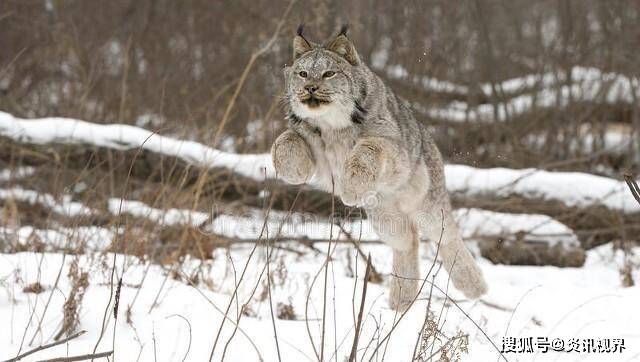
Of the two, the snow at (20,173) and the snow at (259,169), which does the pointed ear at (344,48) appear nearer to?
the snow at (259,169)

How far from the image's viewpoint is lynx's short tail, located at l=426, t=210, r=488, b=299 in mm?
4551

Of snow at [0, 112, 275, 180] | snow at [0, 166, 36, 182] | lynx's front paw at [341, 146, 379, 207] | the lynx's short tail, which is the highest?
snow at [0, 112, 275, 180]

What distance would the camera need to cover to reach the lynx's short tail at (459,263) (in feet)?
14.9

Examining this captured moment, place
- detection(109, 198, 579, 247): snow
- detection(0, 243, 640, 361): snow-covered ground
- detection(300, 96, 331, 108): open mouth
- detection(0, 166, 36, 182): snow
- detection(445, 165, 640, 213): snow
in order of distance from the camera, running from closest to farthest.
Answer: detection(0, 243, 640, 361): snow-covered ground
detection(300, 96, 331, 108): open mouth
detection(109, 198, 579, 247): snow
detection(445, 165, 640, 213): snow
detection(0, 166, 36, 182): snow

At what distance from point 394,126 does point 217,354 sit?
187 cm

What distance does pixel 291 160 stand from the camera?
12.3 ft

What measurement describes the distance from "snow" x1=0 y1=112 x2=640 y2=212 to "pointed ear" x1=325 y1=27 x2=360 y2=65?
6.41ft

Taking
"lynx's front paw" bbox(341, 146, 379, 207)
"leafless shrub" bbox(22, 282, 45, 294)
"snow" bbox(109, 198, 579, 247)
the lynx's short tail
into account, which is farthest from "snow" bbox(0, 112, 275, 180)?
"leafless shrub" bbox(22, 282, 45, 294)

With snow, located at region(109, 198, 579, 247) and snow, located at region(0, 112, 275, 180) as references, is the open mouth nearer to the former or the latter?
snow, located at region(0, 112, 275, 180)

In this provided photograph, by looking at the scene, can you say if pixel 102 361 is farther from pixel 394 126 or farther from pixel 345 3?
pixel 345 3

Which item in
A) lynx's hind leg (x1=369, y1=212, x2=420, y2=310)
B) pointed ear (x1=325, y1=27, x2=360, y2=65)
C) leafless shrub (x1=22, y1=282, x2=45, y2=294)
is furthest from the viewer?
lynx's hind leg (x1=369, y1=212, x2=420, y2=310)

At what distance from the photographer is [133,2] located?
36.9 ft

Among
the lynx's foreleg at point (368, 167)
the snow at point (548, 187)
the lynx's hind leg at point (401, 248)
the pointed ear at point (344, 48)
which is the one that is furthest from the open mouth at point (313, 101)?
the snow at point (548, 187)

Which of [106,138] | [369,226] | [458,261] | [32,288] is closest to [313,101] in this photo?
[458,261]
